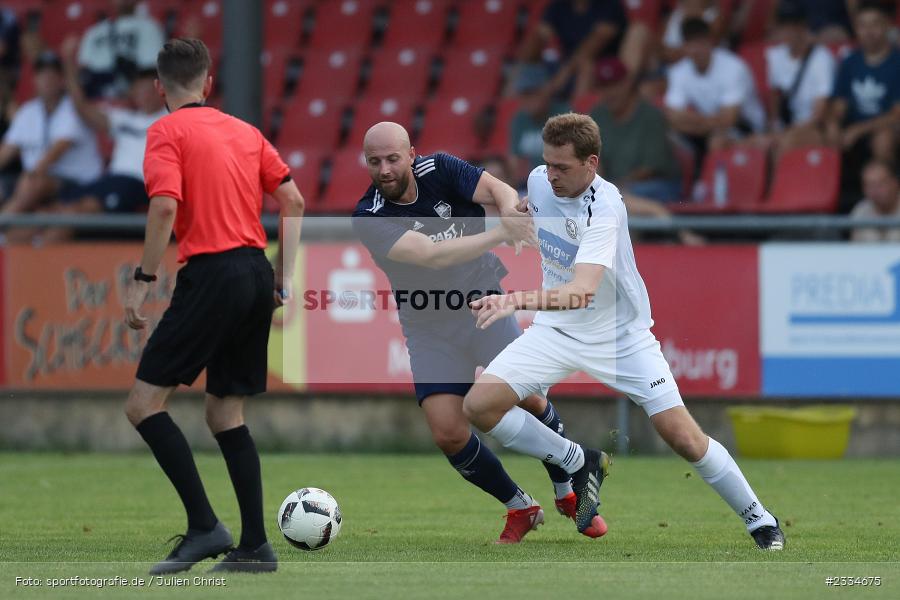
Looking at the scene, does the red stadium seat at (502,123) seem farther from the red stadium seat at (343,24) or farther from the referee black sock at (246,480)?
the referee black sock at (246,480)

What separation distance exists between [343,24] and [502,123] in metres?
3.23

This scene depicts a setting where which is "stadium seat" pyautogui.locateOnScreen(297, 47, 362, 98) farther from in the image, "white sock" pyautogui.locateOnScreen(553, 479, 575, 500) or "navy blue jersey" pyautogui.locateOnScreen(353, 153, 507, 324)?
"white sock" pyautogui.locateOnScreen(553, 479, 575, 500)

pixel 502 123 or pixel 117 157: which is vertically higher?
pixel 502 123

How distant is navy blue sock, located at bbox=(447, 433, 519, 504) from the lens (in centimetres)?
760

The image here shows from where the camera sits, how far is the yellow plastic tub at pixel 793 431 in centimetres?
1150

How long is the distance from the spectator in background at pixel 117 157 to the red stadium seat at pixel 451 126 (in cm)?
265

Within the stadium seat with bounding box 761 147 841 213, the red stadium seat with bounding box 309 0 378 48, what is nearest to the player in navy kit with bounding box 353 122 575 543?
the stadium seat with bounding box 761 147 841 213

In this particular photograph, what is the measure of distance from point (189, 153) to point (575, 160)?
1.77 meters

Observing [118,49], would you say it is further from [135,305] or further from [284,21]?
[135,305]

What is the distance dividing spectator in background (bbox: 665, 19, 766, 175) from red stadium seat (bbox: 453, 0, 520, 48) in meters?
3.03

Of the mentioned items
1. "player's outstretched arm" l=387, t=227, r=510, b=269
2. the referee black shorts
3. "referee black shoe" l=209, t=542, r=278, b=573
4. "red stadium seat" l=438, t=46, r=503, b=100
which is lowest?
"referee black shoe" l=209, t=542, r=278, b=573

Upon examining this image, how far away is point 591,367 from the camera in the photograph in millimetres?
7262

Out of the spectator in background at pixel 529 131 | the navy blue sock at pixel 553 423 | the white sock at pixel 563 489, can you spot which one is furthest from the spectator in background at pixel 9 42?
the white sock at pixel 563 489

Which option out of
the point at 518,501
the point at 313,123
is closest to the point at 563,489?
the point at 518,501
